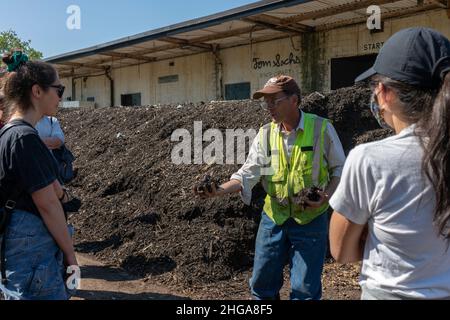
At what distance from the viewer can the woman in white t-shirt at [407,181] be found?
1510mm

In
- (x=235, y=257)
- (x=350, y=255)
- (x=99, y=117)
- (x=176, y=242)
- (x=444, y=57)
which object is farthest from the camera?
(x=99, y=117)

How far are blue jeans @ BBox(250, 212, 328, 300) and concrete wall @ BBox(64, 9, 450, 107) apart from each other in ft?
32.3

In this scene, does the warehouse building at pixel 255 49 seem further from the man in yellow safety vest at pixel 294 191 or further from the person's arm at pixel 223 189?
the person's arm at pixel 223 189

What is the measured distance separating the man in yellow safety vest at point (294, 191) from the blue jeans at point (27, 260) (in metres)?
1.23

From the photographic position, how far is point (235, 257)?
5.36 metres

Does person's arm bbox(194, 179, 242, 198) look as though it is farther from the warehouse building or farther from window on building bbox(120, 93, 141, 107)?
window on building bbox(120, 93, 141, 107)

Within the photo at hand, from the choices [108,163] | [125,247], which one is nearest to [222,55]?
[108,163]

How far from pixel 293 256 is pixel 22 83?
6.86ft

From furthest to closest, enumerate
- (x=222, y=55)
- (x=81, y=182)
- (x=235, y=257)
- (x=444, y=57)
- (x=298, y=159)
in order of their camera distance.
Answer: (x=222, y=55)
(x=81, y=182)
(x=235, y=257)
(x=298, y=159)
(x=444, y=57)

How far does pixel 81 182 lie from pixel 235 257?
4508 millimetres

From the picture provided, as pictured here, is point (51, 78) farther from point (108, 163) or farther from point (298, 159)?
point (108, 163)

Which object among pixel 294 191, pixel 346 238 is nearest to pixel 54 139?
pixel 294 191

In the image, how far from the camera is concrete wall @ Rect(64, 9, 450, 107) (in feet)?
41.2

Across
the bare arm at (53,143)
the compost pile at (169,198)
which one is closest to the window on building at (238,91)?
the compost pile at (169,198)
